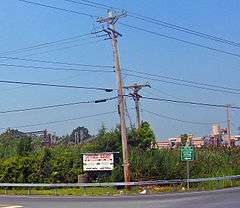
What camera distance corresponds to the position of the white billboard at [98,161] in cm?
3962

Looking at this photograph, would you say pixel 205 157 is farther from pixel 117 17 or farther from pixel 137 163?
pixel 117 17

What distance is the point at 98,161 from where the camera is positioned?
131 feet

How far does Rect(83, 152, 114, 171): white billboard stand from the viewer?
3962 centimetres

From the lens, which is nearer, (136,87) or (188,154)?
(188,154)

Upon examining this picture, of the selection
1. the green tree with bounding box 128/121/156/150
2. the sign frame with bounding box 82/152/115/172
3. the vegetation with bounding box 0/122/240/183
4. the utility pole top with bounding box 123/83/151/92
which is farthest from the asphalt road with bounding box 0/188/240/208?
the utility pole top with bounding box 123/83/151/92

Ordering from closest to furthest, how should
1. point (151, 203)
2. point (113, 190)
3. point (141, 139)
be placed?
1. point (151, 203)
2. point (113, 190)
3. point (141, 139)

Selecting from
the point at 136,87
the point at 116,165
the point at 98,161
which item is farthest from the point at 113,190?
the point at 136,87

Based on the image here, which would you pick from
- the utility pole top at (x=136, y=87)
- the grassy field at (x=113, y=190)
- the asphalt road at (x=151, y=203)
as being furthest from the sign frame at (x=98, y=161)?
the utility pole top at (x=136, y=87)

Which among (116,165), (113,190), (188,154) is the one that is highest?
(188,154)

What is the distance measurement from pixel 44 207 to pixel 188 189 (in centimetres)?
1481

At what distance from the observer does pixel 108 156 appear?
39.7 metres

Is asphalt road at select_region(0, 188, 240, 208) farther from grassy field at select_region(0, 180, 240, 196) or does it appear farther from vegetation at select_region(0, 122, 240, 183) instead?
vegetation at select_region(0, 122, 240, 183)

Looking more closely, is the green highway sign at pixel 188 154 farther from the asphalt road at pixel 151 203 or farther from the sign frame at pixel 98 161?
the asphalt road at pixel 151 203

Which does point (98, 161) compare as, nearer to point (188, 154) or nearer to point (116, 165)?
point (116, 165)
